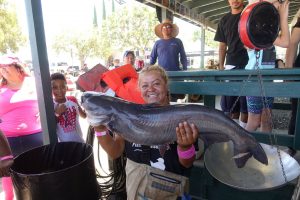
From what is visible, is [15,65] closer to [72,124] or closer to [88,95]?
[72,124]

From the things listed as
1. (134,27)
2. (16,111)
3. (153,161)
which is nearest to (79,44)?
(134,27)

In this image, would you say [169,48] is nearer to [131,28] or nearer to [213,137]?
[213,137]

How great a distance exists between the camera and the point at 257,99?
2.96 metres

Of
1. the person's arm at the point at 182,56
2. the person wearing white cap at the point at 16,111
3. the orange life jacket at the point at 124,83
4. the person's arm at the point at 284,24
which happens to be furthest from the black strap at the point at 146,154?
the person's arm at the point at 182,56

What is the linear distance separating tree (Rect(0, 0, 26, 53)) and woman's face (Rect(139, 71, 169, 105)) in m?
17.8

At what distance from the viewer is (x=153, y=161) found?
205 centimetres

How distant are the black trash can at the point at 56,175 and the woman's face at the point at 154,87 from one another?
69cm

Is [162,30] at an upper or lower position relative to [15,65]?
upper

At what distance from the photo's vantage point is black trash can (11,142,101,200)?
187cm

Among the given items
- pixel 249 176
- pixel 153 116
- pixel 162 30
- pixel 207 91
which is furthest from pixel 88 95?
pixel 162 30

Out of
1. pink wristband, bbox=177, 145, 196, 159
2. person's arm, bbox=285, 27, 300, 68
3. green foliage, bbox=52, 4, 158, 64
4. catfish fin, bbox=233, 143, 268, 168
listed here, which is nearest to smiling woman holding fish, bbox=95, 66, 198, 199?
pink wristband, bbox=177, 145, 196, 159

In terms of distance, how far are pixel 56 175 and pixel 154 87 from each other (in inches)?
37.4

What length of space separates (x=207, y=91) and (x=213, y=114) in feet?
3.02

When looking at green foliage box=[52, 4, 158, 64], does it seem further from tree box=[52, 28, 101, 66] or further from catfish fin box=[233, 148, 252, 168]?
catfish fin box=[233, 148, 252, 168]
